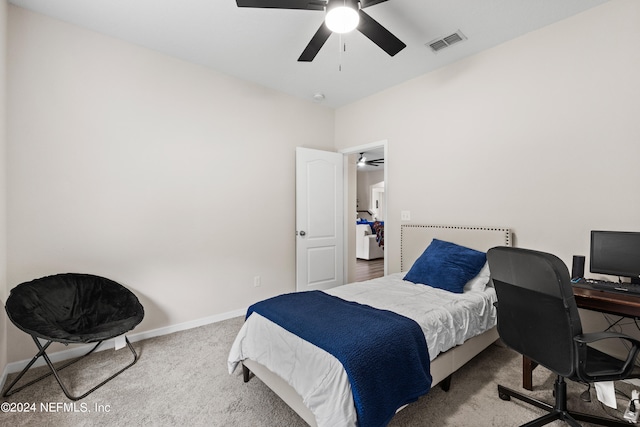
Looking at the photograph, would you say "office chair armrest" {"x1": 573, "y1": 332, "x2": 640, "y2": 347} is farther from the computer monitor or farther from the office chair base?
the computer monitor

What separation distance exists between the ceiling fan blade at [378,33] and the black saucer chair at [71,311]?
110 inches

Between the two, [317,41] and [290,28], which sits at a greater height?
[290,28]

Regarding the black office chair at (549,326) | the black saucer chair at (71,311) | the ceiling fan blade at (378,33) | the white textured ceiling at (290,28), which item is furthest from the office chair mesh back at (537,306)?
the black saucer chair at (71,311)

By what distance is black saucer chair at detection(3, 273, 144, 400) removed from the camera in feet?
6.56

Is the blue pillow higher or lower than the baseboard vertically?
higher

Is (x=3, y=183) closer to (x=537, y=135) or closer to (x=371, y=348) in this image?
(x=371, y=348)

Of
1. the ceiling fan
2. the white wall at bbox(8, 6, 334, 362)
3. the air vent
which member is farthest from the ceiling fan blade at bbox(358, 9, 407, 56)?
the white wall at bbox(8, 6, 334, 362)

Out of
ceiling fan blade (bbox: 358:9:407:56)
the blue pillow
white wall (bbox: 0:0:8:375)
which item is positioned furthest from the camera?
the blue pillow

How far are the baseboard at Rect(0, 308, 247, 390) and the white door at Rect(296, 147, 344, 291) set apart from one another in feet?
3.55

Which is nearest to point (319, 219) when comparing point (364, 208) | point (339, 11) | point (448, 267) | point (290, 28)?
point (448, 267)

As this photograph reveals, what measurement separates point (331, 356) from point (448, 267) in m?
1.63

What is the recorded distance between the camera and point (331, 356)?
1500 millimetres

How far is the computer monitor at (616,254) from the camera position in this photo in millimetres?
2049

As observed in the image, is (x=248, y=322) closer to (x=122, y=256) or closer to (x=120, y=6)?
(x=122, y=256)
